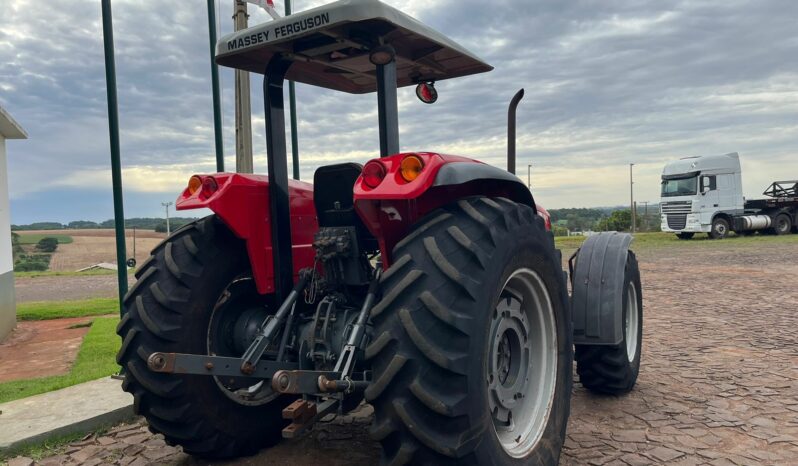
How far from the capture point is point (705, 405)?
430cm

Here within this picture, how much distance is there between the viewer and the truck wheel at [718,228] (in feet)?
81.6

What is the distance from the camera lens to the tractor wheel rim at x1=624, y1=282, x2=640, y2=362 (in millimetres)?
4848

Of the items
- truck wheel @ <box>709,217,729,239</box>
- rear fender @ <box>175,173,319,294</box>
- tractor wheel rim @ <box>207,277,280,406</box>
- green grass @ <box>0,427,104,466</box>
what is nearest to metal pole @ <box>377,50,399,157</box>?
rear fender @ <box>175,173,319,294</box>

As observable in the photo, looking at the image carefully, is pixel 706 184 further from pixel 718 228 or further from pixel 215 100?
pixel 215 100

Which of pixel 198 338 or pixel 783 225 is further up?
pixel 198 338

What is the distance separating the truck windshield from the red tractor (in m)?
23.3

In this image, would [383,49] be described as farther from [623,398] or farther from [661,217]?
[661,217]

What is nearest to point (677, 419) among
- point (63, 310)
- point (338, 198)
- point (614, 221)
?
point (338, 198)

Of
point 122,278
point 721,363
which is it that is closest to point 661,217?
point 721,363

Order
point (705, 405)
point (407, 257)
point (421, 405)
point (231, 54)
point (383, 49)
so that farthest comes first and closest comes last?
1. point (705, 405)
2. point (231, 54)
3. point (383, 49)
4. point (407, 257)
5. point (421, 405)

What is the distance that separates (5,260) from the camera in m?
10.2

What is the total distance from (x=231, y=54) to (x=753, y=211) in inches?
1178

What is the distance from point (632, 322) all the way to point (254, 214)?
10.9 ft

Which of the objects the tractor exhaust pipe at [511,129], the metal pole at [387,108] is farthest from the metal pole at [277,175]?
the tractor exhaust pipe at [511,129]
